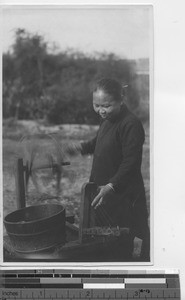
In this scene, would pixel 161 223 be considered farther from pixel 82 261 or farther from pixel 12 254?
pixel 12 254

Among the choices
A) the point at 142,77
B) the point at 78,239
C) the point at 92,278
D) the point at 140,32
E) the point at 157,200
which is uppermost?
the point at 140,32

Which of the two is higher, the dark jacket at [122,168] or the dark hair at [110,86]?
the dark hair at [110,86]

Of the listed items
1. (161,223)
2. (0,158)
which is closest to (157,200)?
(161,223)

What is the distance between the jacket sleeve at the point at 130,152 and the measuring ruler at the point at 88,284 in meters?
0.26

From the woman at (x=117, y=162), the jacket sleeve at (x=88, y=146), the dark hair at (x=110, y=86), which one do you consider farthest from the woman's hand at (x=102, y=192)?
the dark hair at (x=110, y=86)

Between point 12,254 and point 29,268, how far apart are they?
6 centimetres

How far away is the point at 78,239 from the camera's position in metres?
1.34

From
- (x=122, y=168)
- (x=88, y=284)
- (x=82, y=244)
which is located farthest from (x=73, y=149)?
(x=88, y=284)

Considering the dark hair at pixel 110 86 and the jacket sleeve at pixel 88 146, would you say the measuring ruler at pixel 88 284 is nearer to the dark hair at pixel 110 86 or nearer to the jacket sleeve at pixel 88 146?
the jacket sleeve at pixel 88 146

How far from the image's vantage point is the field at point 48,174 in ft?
4.36

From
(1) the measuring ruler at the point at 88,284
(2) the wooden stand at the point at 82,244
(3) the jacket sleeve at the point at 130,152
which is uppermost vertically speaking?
(3) the jacket sleeve at the point at 130,152

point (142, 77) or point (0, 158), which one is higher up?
point (142, 77)

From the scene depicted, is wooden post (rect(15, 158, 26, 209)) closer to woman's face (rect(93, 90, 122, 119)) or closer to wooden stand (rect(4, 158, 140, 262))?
wooden stand (rect(4, 158, 140, 262))

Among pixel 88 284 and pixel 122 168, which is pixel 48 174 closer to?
pixel 122 168
